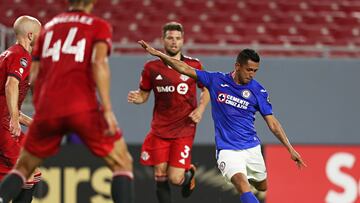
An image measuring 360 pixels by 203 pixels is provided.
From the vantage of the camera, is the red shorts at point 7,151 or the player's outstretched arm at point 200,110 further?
the player's outstretched arm at point 200,110

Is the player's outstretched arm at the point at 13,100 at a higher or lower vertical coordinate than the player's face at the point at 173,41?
lower

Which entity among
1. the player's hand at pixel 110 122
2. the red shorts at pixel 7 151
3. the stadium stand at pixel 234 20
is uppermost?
the stadium stand at pixel 234 20

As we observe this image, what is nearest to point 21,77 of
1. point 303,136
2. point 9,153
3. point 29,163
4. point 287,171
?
point 9,153

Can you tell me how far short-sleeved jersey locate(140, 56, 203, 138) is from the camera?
833 cm

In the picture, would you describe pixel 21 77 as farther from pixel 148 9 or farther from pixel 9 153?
pixel 148 9

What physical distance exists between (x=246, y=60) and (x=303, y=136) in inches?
185

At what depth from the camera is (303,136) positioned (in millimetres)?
11828

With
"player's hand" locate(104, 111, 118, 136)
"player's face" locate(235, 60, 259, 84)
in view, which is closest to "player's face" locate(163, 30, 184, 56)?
"player's face" locate(235, 60, 259, 84)

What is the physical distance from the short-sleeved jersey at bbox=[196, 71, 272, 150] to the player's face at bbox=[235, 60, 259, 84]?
109mm

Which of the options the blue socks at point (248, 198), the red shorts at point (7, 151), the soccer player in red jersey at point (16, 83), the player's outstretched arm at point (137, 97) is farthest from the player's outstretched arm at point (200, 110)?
the red shorts at point (7, 151)

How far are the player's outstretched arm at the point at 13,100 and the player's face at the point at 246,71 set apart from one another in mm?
2086

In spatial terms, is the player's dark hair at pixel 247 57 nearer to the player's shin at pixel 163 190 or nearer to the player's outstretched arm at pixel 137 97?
the player's outstretched arm at pixel 137 97

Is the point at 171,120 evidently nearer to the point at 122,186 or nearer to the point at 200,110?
the point at 200,110

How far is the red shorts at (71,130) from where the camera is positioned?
534cm
